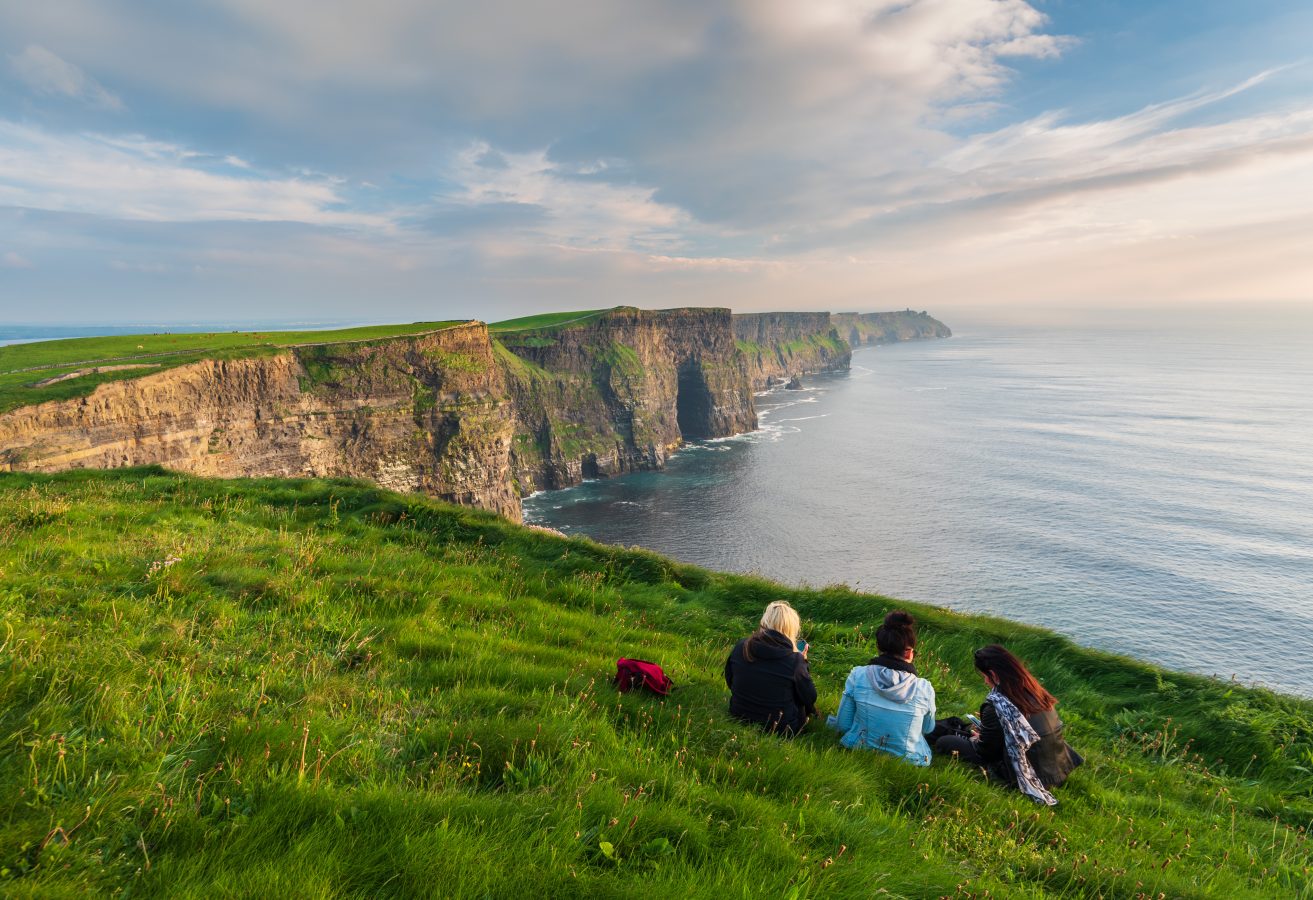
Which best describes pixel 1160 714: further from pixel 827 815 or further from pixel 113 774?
pixel 113 774

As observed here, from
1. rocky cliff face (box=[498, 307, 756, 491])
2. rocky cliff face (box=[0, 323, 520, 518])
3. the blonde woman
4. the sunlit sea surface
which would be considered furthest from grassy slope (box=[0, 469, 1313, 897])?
rocky cliff face (box=[498, 307, 756, 491])

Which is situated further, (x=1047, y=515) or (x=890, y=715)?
(x=1047, y=515)

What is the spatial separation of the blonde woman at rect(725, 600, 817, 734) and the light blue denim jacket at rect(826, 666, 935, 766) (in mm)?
469

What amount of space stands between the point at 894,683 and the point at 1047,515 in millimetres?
74640

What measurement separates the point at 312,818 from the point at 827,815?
3285mm

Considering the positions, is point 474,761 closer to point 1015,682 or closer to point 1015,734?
point 1015,734

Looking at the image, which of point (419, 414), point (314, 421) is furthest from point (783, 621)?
point (419, 414)

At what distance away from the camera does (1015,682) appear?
6.19 m

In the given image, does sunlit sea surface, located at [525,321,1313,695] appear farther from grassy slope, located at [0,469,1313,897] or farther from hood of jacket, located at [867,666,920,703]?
hood of jacket, located at [867,666,920,703]

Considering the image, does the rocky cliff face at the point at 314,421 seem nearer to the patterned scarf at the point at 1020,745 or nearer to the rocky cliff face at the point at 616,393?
the rocky cliff face at the point at 616,393

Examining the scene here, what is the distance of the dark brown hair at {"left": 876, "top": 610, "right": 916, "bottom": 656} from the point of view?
20.9ft

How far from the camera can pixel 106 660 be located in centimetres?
435

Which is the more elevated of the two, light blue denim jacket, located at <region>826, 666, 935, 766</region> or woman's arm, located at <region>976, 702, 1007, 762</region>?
light blue denim jacket, located at <region>826, 666, 935, 766</region>

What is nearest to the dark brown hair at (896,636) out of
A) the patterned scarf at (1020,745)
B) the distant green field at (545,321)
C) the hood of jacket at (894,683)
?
the hood of jacket at (894,683)
